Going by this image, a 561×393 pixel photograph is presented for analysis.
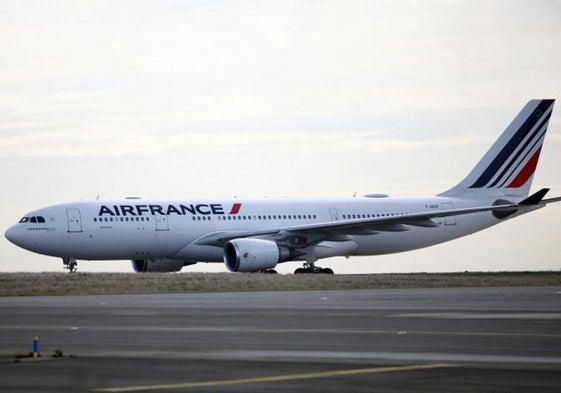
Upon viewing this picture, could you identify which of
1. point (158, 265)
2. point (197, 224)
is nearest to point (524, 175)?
point (197, 224)

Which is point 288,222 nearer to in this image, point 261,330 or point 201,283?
point 201,283

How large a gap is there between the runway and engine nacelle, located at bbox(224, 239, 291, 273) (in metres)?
21.2

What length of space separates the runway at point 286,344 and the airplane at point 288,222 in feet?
76.3

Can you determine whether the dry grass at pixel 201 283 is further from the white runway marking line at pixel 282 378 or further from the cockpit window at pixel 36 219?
the white runway marking line at pixel 282 378

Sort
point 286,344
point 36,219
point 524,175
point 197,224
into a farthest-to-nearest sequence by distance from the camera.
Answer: point 524,175, point 197,224, point 36,219, point 286,344

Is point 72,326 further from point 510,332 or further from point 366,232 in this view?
point 366,232

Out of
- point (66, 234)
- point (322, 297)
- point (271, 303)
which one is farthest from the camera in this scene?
point (66, 234)

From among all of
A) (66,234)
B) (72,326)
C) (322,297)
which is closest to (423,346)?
(72,326)

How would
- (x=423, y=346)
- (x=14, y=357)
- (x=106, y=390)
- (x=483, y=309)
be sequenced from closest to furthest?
(x=106, y=390) < (x=14, y=357) < (x=423, y=346) < (x=483, y=309)

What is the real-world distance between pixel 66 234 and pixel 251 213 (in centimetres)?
932

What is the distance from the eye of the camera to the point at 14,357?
62.2 feet

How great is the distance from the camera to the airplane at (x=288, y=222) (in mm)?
59562

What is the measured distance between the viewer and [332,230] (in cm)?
6181

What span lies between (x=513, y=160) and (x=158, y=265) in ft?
64.0
